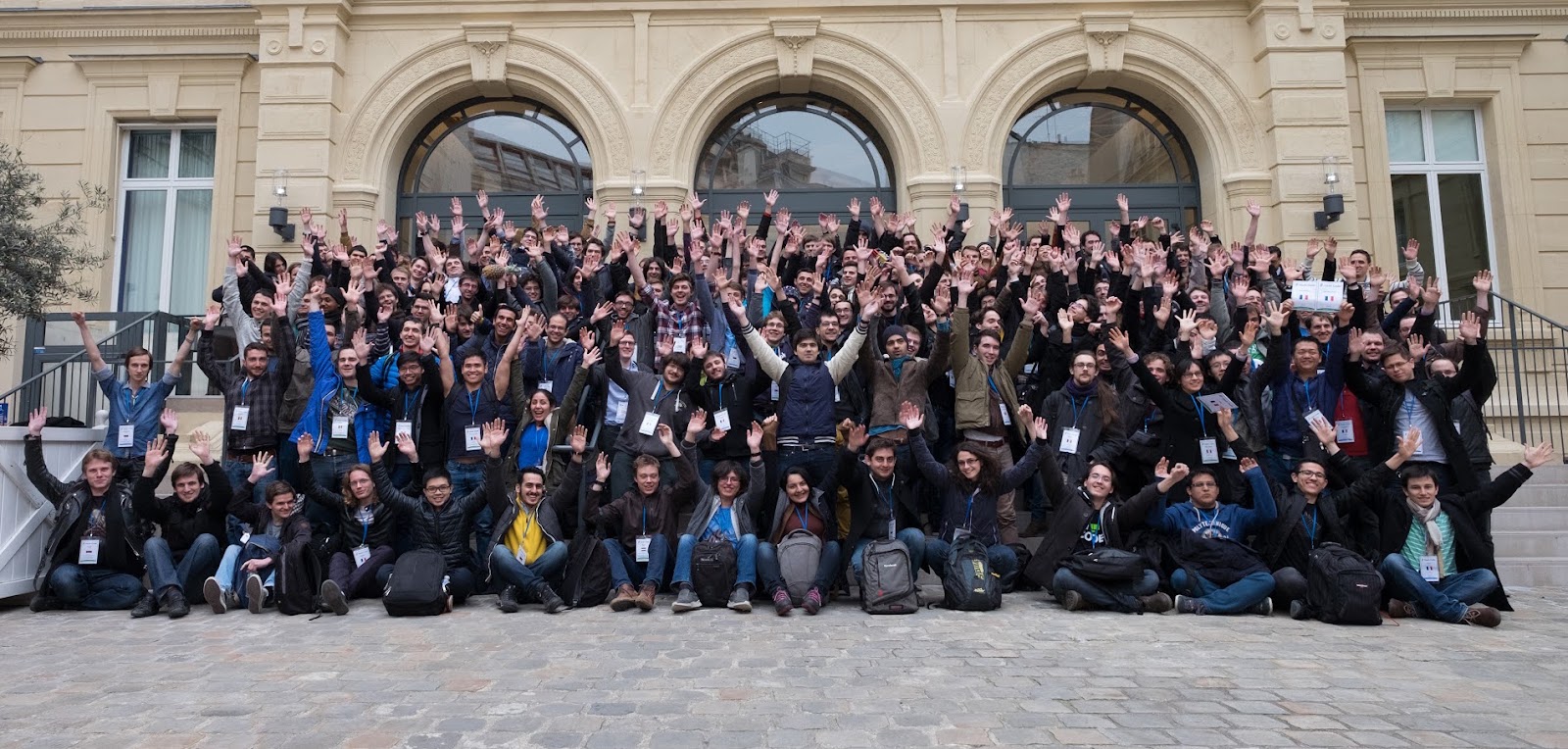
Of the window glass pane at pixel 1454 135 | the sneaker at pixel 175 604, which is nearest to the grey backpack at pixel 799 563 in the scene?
the sneaker at pixel 175 604

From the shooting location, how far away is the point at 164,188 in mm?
13531

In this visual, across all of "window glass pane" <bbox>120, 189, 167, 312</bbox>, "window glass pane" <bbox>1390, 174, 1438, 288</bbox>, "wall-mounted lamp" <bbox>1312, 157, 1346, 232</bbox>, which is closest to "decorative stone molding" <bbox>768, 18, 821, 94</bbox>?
"wall-mounted lamp" <bbox>1312, 157, 1346, 232</bbox>

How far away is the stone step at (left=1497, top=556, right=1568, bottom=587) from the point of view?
783 cm

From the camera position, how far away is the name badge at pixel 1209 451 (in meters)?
7.38

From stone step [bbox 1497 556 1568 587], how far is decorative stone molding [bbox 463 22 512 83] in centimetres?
1269

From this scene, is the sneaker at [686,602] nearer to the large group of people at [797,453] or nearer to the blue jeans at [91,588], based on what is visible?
the large group of people at [797,453]

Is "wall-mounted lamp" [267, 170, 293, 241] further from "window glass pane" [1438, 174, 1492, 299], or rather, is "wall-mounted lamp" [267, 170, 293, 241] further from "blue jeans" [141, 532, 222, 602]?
"window glass pane" [1438, 174, 1492, 299]

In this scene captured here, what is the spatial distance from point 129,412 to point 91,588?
5.13 feet

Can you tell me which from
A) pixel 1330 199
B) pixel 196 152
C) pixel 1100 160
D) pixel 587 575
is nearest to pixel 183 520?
pixel 587 575

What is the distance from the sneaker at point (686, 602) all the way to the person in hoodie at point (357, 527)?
7.69ft

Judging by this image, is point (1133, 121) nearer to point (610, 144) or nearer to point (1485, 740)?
point (610, 144)

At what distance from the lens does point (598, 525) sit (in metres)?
7.20

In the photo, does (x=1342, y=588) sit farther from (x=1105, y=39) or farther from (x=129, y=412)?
(x=129, y=412)

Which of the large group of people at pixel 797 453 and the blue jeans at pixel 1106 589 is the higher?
the large group of people at pixel 797 453
